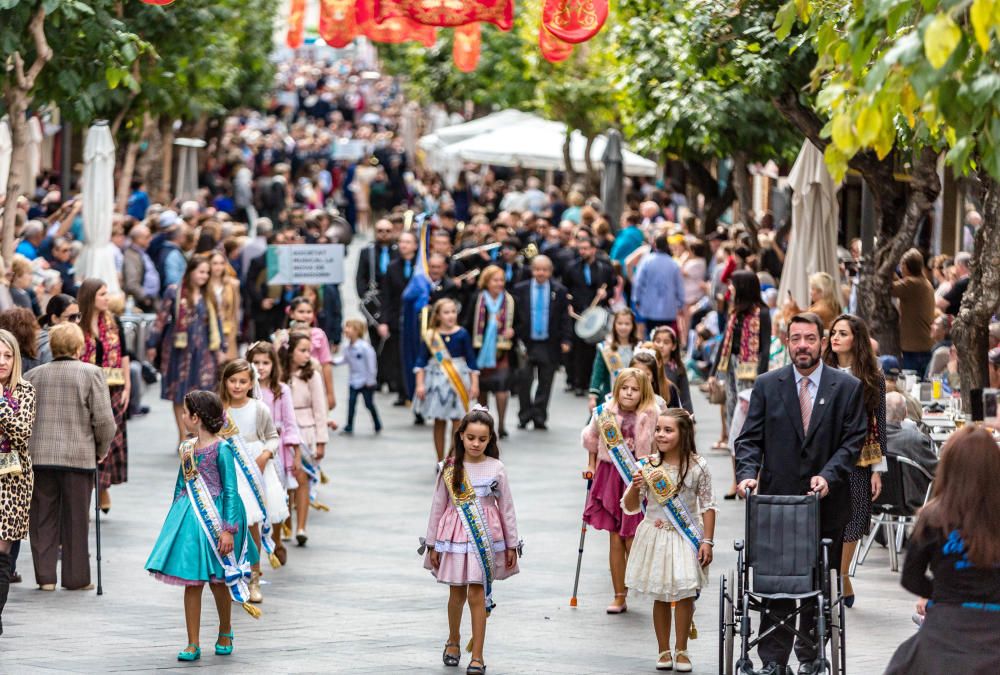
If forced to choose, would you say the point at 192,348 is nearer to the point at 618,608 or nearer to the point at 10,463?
the point at 10,463

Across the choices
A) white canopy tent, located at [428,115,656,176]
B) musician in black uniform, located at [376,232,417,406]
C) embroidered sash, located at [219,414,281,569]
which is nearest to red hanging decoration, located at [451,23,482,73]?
musician in black uniform, located at [376,232,417,406]

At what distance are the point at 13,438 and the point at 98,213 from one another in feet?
34.8

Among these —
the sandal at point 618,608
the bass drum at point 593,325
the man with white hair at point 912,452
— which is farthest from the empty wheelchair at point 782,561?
the bass drum at point 593,325

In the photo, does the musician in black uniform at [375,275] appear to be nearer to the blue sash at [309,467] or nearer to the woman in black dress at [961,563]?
the blue sash at [309,467]

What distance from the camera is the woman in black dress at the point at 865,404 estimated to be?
10258mm

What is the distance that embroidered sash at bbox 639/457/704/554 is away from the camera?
985 cm

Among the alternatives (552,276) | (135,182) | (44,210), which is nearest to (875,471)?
(552,276)

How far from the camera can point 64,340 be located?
11.6 m

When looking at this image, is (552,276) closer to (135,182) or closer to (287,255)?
(287,255)

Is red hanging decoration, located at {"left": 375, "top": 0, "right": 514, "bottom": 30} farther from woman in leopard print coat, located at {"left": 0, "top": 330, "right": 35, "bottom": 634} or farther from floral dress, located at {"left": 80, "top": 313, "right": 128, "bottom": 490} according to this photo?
woman in leopard print coat, located at {"left": 0, "top": 330, "right": 35, "bottom": 634}

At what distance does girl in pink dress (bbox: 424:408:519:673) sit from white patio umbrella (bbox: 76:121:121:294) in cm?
1111

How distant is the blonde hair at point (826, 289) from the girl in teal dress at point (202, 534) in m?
5.03

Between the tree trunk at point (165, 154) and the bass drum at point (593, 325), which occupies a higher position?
the tree trunk at point (165, 154)

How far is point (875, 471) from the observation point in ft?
33.2
